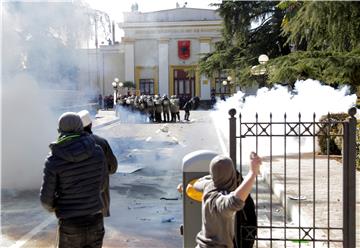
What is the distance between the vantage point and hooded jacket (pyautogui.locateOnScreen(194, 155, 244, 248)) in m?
3.40

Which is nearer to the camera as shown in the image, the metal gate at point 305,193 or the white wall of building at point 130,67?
the metal gate at point 305,193

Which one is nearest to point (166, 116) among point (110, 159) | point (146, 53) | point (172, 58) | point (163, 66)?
point (163, 66)

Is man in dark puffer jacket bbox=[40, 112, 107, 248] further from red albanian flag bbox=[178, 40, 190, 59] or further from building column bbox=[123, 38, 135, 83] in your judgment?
red albanian flag bbox=[178, 40, 190, 59]

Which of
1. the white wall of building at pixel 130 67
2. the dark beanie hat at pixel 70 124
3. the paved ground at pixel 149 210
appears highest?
the white wall of building at pixel 130 67

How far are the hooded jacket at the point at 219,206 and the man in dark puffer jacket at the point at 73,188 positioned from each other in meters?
0.92

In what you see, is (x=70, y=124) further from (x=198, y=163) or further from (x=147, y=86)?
(x=147, y=86)

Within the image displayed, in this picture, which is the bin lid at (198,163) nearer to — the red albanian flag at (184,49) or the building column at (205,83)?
the building column at (205,83)

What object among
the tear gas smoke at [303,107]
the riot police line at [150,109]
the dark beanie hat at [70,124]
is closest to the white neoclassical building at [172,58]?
the riot police line at [150,109]

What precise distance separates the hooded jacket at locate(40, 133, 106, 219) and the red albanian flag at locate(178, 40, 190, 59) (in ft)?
178

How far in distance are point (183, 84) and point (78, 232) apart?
5623 cm

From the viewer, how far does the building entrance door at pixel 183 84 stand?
59.1m

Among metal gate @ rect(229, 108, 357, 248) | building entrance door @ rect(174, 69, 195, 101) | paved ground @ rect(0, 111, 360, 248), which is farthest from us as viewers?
building entrance door @ rect(174, 69, 195, 101)

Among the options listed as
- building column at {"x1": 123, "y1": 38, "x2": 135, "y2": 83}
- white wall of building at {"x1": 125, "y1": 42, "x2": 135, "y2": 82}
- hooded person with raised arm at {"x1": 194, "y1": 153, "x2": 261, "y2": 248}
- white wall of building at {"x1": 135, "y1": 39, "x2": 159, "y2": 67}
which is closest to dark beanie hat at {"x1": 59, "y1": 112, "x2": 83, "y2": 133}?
hooded person with raised arm at {"x1": 194, "y1": 153, "x2": 261, "y2": 248}

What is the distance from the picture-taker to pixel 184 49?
5809 cm
